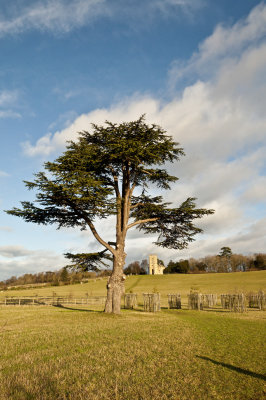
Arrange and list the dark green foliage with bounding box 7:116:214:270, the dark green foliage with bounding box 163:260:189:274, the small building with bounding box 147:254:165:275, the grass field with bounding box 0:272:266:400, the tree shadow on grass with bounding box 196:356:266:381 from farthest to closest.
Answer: the small building with bounding box 147:254:165:275 < the dark green foliage with bounding box 163:260:189:274 < the dark green foliage with bounding box 7:116:214:270 < the tree shadow on grass with bounding box 196:356:266:381 < the grass field with bounding box 0:272:266:400

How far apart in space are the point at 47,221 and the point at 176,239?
1072 cm

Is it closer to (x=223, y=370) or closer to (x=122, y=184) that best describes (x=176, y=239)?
(x=122, y=184)

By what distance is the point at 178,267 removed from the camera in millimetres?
109938

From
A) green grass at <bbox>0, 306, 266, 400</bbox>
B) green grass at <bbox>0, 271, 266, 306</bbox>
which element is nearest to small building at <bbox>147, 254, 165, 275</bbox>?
green grass at <bbox>0, 271, 266, 306</bbox>

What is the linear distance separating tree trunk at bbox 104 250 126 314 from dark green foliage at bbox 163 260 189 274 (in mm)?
94022

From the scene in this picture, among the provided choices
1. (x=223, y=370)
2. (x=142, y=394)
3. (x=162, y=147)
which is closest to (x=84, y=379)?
(x=142, y=394)

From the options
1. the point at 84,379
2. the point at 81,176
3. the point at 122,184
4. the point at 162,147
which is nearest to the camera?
the point at 84,379

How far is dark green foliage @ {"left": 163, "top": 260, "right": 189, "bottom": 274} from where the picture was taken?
357 feet

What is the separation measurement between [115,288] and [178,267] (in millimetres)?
95206

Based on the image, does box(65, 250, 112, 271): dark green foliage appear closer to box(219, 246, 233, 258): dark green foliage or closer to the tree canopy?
the tree canopy

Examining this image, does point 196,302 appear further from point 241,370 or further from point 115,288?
point 241,370

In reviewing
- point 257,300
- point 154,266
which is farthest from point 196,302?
point 154,266

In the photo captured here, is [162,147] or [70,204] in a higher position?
[162,147]

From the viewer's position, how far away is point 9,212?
1834 centimetres
